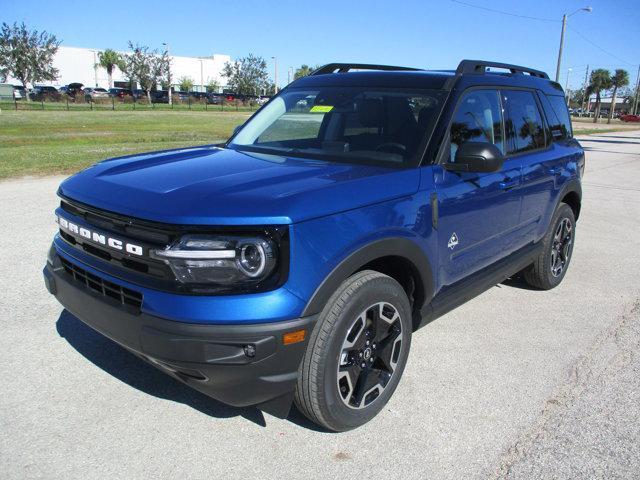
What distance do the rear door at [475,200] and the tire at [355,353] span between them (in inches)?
22.0

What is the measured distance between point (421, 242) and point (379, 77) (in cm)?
139

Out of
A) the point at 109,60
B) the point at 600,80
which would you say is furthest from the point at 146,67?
the point at 600,80

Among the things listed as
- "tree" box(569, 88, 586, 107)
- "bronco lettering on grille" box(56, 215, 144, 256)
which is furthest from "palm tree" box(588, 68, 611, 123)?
"bronco lettering on grille" box(56, 215, 144, 256)

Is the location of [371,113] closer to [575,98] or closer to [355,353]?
[355,353]

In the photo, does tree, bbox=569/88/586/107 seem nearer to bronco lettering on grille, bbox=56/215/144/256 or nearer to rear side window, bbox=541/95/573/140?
rear side window, bbox=541/95/573/140

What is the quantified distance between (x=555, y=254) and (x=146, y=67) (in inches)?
2500

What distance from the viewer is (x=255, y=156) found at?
138 inches

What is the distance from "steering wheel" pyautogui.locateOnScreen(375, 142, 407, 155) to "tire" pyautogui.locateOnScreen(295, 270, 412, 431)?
86 centimetres

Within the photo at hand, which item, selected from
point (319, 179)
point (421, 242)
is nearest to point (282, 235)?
point (319, 179)

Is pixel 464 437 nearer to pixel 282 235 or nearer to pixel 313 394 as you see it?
pixel 313 394

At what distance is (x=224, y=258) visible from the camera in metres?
2.33

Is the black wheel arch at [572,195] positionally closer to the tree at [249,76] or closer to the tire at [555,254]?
the tire at [555,254]

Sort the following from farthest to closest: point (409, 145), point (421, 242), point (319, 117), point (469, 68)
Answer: point (319, 117) → point (469, 68) → point (409, 145) → point (421, 242)

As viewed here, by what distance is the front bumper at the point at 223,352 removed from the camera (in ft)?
7.50
